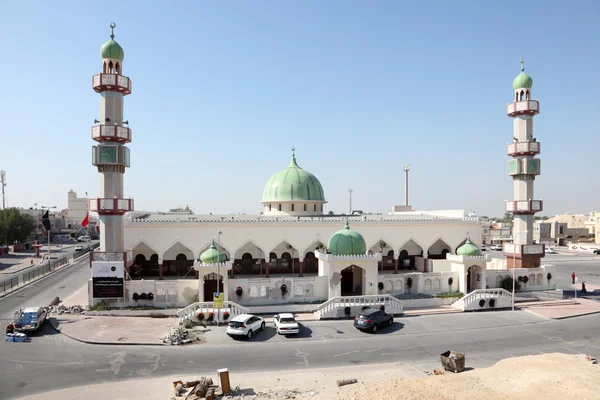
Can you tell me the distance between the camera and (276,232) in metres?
34.3

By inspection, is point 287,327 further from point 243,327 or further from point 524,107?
point 524,107

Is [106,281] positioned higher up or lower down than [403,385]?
higher up

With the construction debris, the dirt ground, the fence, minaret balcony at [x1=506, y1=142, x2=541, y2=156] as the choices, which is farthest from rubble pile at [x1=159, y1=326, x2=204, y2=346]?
minaret balcony at [x1=506, y1=142, x2=541, y2=156]

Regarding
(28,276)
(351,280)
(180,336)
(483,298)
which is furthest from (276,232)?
(28,276)

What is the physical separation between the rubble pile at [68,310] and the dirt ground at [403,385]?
12715 millimetres

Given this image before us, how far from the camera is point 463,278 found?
31.8 m

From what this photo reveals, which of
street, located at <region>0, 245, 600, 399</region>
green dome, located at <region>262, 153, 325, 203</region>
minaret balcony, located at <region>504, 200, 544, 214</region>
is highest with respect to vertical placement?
green dome, located at <region>262, 153, 325, 203</region>

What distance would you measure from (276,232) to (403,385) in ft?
65.7

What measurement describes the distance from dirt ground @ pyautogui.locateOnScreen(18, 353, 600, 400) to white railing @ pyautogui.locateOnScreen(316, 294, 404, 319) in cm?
863

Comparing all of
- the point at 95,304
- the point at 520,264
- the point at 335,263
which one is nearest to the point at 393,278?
the point at 335,263

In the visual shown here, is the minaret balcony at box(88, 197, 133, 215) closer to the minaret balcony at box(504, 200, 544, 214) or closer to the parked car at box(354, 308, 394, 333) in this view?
the parked car at box(354, 308, 394, 333)

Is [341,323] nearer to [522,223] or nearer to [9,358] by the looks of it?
[9,358]

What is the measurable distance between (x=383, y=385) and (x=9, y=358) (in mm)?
15932

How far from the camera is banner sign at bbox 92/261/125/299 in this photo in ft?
91.7
